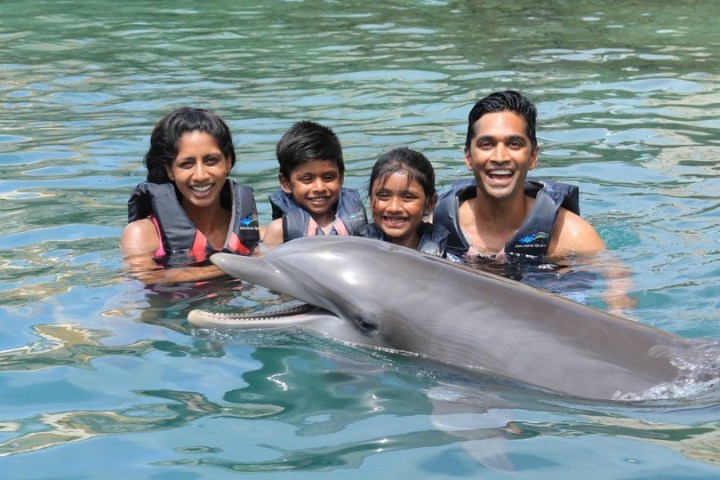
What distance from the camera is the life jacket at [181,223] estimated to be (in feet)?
25.4

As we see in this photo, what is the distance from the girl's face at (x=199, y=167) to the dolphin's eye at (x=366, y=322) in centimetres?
219

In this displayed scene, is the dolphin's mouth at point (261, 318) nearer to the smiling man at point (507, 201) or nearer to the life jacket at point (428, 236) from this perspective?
the life jacket at point (428, 236)

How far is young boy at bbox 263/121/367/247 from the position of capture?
7.66 meters

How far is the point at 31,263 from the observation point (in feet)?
25.0

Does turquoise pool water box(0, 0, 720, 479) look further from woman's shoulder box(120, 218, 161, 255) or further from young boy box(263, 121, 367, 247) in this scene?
young boy box(263, 121, 367, 247)

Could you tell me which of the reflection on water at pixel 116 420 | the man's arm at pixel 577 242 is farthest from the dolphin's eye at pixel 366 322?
the man's arm at pixel 577 242

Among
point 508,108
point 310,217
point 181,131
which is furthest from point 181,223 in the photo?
point 508,108

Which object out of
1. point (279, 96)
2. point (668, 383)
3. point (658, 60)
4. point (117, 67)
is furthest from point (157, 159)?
point (658, 60)

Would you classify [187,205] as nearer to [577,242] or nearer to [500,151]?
[500,151]

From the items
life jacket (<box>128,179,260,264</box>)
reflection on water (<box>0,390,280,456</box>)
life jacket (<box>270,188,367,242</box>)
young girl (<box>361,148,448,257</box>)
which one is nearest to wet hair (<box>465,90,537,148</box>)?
young girl (<box>361,148,448,257</box>)

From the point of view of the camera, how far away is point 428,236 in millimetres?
7543

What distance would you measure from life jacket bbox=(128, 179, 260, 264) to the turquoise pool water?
0.37 metres

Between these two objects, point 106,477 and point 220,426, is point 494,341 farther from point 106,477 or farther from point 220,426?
point 106,477

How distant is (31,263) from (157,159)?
40.9 inches
